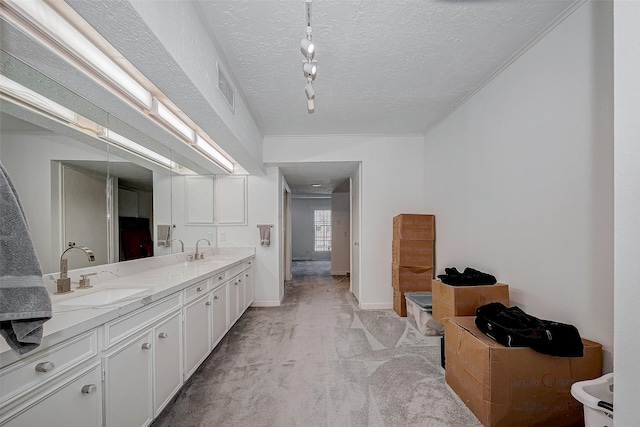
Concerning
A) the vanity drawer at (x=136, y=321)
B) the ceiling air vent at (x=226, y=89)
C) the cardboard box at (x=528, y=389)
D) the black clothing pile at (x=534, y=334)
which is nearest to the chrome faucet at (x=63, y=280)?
the vanity drawer at (x=136, y=321)

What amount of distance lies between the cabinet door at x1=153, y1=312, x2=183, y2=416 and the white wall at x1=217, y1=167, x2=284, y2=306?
7.87 feet

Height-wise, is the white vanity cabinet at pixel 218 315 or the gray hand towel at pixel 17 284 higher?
the gray hand towel at pixel 17 284

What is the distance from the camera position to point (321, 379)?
2246 mm

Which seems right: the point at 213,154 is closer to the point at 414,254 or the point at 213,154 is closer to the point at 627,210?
the point at 414,254

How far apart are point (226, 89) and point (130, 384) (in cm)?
204

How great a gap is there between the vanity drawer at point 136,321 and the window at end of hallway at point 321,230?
919 centimetres

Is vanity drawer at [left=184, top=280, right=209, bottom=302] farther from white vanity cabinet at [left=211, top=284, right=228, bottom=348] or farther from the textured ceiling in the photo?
the textured ceiling

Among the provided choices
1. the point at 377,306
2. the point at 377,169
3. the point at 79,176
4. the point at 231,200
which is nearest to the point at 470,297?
the point at 377,306

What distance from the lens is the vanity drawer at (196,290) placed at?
2.05 m

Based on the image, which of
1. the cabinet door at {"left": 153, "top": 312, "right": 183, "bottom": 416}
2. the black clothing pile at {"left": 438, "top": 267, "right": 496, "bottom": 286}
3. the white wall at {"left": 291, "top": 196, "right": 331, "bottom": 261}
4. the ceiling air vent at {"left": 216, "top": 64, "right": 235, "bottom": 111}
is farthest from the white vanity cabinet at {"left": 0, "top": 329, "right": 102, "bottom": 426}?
the white wall at {"left": 291, "top": 196, "right": 331, "bottom": 261}

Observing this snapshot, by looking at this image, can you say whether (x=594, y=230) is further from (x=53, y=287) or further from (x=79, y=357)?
(x=53, y=287)

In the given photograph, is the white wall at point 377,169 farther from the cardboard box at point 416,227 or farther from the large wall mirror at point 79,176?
the large wall mirror at point 79,176

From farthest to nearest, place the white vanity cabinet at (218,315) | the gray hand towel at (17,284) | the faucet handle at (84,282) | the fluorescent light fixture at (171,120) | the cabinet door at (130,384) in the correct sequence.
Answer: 1. the white vanity cabinet at (218,315)
2. the fluorescent light fixture at (171,120)
3. the faucet handle at (84,282)
4. the cabinet door at (130,384)
5. the gray hand towel at (17,284)

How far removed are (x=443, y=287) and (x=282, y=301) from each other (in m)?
2.79
